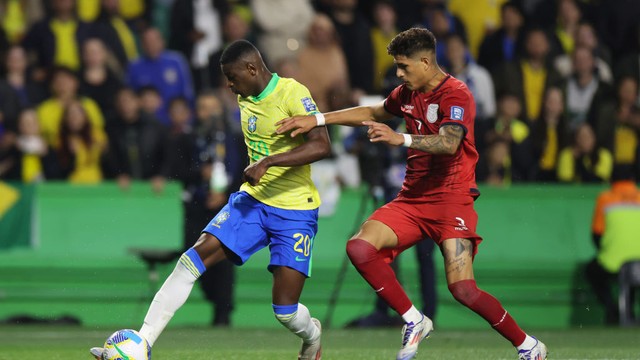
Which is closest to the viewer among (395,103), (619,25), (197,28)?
(395,103)

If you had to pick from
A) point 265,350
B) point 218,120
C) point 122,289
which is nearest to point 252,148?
point 265,350

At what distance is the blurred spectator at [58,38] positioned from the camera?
1575 centimetres

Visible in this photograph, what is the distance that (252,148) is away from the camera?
8.79 m

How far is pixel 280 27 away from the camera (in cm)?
1595

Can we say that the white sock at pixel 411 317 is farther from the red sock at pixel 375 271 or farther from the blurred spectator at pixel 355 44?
the blurred spectator at pixel 355 44

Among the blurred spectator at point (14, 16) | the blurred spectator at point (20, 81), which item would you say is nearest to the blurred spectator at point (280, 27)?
the blurred spectator at point (20, 81)

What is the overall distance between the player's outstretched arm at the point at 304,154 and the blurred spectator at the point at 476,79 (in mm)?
6887

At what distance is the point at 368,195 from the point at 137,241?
106 inches

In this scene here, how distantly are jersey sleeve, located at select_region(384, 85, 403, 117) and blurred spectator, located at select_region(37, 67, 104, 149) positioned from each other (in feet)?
21.9

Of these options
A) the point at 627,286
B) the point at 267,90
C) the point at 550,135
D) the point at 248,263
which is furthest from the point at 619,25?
the point at 267,90

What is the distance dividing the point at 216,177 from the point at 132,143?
1267 millimetres

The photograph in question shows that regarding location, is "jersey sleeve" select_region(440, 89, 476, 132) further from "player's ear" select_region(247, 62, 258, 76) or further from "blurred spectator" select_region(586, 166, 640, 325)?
"blurred spectator" select_region(586, 166, 640, 325)

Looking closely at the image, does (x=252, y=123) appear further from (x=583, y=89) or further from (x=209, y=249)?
(x=583, y=89)

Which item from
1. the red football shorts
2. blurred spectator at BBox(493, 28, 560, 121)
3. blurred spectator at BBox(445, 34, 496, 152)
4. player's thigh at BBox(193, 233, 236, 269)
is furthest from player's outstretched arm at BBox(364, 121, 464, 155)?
blurred spectator at BBox(493, 28, 560, 121)
